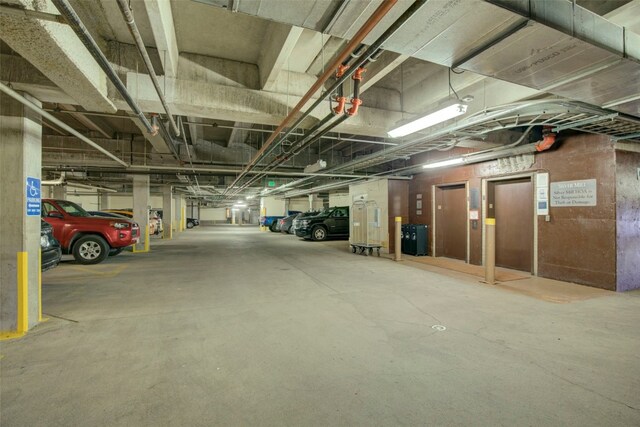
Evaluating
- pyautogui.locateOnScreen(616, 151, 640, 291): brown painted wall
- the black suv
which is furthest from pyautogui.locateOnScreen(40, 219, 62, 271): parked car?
the black suv

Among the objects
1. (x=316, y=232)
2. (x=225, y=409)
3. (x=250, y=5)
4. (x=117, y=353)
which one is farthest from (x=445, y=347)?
(x=316, y=232)

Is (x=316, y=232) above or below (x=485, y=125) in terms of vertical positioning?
below

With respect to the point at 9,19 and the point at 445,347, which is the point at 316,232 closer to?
the point at 445,347

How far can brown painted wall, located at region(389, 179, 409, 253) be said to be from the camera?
9.93 metres

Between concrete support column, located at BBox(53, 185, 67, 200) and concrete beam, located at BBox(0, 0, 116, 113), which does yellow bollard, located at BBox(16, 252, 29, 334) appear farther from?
concrete support column, located at BBox(53, 185, 67, 200)

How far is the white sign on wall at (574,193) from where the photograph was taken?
531 centimetres

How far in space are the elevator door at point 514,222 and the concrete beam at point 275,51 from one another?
5.98 metres

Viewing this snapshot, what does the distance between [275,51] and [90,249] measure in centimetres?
723

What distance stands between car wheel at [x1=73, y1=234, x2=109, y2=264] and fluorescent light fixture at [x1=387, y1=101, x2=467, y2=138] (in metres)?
7.68

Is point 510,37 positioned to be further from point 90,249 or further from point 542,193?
point 90,249

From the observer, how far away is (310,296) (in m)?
4.62

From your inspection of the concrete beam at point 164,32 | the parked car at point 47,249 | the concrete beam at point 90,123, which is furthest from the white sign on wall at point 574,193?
the concrete beam at point 90,123

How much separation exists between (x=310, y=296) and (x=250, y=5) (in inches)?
151

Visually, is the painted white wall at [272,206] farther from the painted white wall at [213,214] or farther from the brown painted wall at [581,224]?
the painted white wall at [213,214]
